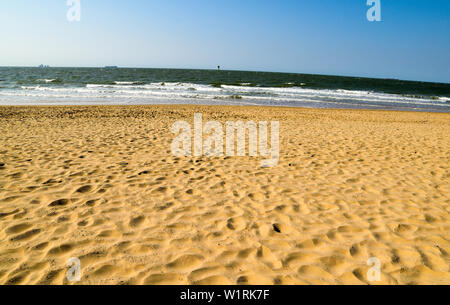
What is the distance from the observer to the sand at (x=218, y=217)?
7.88 feet

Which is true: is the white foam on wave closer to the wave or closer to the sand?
the wave

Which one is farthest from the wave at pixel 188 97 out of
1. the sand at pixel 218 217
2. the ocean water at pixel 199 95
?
the sand at pixel 218 217

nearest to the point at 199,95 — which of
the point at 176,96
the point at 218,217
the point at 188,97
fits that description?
the point at 188,97

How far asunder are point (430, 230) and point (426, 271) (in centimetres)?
93

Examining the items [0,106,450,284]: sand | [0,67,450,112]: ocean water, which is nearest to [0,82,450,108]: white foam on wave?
[0,67,450,112]: ocean water

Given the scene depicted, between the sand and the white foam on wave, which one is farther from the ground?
the white foam on wave

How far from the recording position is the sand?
2.40 m

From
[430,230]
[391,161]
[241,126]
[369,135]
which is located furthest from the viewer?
[241,126]

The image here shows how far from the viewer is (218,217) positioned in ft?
10.8

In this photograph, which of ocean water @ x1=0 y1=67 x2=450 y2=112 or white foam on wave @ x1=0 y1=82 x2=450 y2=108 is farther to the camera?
white foam on wave @ x1=0 y1=82 x2=450 y2=108

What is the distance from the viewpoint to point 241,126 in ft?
33.4

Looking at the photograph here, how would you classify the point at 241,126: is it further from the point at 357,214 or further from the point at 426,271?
the point at 426,271
